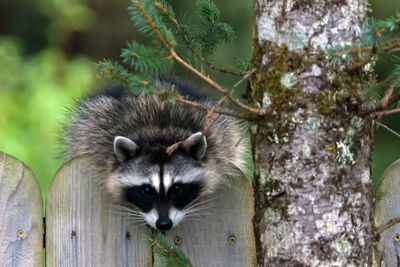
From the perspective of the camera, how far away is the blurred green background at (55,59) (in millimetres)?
7012

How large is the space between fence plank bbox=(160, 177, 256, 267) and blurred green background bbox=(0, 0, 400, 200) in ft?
6.26

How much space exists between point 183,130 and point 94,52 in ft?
19.3

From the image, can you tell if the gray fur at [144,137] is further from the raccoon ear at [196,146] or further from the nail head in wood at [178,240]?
the nail head in wood at [178,240]

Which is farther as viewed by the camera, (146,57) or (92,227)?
(92,227)

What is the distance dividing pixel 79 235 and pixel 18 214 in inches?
11.7

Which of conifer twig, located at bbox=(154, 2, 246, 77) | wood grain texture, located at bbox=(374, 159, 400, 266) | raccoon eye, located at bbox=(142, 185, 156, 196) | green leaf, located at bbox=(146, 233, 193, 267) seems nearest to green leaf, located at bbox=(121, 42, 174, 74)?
conifer twig, located at bbox=(154, 2, 246, 77)

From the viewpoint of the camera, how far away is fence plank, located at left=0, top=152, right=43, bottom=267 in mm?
4070

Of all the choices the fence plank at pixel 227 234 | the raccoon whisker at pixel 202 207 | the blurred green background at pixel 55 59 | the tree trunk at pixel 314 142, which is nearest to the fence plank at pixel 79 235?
the fence plank at pixel 227 234

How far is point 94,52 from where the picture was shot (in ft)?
34.7

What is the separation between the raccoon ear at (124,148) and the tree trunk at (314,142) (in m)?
1.21

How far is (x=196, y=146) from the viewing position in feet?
15.4

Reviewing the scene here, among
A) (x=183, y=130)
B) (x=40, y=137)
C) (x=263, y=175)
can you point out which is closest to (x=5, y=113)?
(x=40, y=137)

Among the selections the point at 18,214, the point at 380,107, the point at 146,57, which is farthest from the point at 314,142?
the point at 18,214

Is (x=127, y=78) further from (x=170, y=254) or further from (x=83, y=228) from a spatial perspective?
(x=83, y=228)
